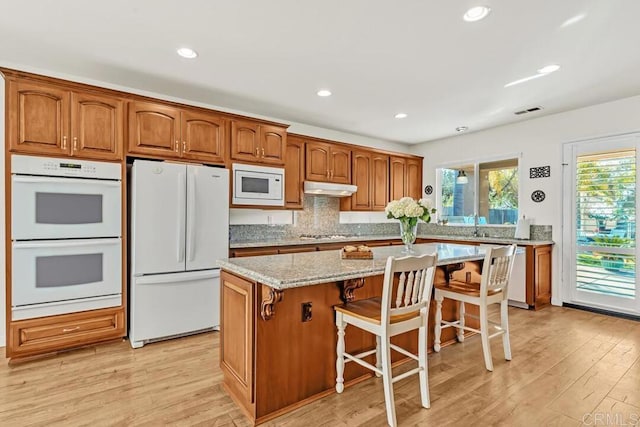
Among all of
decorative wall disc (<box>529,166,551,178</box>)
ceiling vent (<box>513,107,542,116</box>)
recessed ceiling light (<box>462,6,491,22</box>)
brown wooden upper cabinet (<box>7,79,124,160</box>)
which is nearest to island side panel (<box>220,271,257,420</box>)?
brown wooden upper cabinet (<box>7,79,124,160</box>)

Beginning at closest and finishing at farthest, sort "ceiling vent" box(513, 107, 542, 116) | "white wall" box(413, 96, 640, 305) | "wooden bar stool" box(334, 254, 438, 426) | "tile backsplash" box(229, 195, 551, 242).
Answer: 1. "wooden bar stool" box(334, 254, 438, 426)
2. "white wall" box(413, 96, 640, 305)
3. "ceiling vent" box(513, 107, 542, 116)
4. "tile backsplash" box(229, 195, 551, 242)

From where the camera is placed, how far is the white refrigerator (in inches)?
120

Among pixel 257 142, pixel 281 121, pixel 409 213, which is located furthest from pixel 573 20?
pixel 281 121

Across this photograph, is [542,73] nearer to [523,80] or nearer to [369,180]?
[523,80]

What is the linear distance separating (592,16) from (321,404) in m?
3.15

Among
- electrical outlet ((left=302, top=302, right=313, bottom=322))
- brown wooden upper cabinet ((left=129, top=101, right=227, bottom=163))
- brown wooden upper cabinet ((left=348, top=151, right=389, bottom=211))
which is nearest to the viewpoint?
electrical outlet ((left=302, top=302, right=313, bottom=322))

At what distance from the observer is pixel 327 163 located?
16.2 ft

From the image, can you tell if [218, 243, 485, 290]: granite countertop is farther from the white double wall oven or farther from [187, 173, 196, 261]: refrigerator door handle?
the white double wall oven

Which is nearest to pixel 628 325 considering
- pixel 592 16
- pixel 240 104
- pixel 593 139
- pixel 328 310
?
pixel 593 139

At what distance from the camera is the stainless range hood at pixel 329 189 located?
4.65 meters

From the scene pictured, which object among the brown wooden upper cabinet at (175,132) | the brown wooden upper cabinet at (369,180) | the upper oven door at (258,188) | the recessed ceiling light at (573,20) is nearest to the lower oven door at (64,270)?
the brown wooden upper cabinet at (175,132)

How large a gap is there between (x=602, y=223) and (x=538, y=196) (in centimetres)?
80

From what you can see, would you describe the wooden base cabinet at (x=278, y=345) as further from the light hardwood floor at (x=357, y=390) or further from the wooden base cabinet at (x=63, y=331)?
the wooden base cabinet at (x=63, y=331)

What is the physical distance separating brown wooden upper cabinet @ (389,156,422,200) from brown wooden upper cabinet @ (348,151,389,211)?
167 mm
